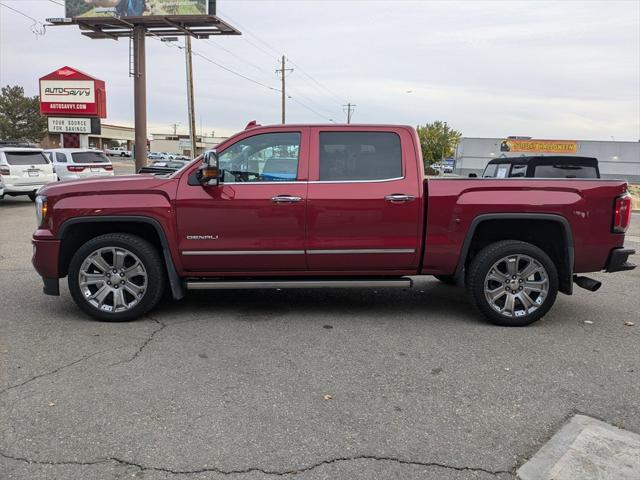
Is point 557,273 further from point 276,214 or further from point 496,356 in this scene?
point 276,214

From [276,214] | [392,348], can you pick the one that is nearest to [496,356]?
[392,348]

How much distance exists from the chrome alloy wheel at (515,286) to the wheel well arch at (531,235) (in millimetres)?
296

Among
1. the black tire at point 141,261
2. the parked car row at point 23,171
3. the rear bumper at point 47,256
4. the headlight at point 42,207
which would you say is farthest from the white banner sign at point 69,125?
the black tire at point 141,261

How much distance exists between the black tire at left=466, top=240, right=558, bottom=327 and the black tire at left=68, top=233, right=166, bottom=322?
3036 mm

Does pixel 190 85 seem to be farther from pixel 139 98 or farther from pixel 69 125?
pixel 69 125

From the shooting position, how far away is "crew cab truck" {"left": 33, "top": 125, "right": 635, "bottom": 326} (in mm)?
5039

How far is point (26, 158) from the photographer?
16078 mm

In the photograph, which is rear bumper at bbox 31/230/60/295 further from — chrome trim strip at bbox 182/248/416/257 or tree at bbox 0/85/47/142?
tree at bbox 0/85/47/142

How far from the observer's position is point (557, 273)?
5.21m

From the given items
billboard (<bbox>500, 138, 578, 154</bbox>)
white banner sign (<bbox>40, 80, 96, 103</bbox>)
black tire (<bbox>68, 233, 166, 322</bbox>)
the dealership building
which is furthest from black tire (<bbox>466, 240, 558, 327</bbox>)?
billboard (<bbox>500, 138, 578, 154</bbox>)

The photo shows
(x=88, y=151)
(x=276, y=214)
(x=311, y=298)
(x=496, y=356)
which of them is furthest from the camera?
(x=88, y=151)

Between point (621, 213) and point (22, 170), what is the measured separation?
52.5 feet

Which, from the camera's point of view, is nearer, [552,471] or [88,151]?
[552,471]

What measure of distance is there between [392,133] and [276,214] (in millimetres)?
1429
